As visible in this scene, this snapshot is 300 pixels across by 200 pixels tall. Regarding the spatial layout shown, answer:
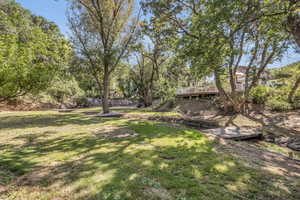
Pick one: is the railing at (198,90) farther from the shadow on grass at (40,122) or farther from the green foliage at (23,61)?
the green foliage at (23,61)

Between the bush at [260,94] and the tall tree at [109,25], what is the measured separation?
10.7m

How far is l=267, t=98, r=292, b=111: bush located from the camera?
409 inches

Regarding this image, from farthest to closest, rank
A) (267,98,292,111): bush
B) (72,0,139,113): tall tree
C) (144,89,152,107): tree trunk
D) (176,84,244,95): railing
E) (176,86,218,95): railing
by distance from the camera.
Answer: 1. (144,89,152,107): tree trunk
2. (176,86,218,95): railing
3. (176,84,244,95): railing
4. (72,0,139,113): tall tree
5. (267,98,292,111): bush

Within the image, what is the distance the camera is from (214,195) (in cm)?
214

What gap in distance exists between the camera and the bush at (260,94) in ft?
38.0

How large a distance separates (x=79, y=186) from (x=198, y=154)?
2693 mm

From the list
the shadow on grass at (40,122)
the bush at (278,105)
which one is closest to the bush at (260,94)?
the bush at (278,105)

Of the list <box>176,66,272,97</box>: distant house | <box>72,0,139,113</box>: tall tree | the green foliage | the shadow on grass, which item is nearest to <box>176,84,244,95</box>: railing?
<box>176,66,272,97</box>: distant house

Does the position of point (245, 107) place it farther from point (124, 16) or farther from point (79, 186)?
point (79, 186)

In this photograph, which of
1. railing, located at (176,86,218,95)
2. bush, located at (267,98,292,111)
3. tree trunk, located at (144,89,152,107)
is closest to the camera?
bush, located at (267,98,292,111)

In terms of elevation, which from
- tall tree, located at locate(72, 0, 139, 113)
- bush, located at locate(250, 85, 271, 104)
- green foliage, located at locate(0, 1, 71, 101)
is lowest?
bush, located at locate(250, 85, 271, 104)

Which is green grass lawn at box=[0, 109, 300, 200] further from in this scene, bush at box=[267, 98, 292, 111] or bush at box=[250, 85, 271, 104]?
bush at box=[250, 85, 271, 104]

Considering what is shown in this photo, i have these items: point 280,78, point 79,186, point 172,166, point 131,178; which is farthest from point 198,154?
point 280,78

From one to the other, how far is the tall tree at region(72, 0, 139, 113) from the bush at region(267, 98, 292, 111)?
11690 mm
